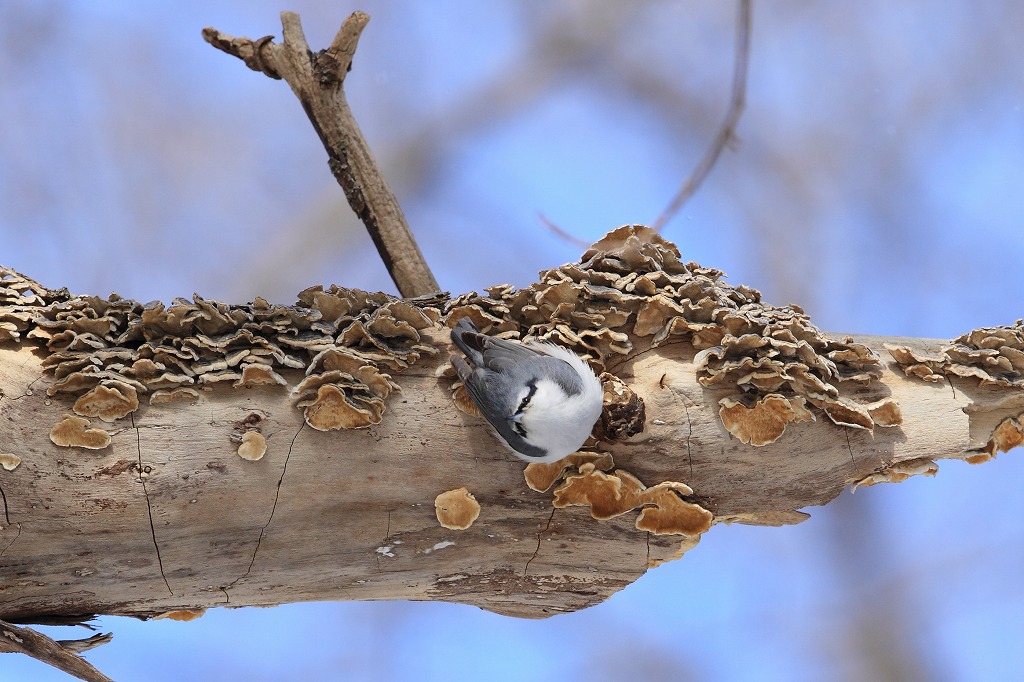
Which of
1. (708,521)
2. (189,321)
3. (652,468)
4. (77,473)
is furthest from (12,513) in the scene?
(708,521)

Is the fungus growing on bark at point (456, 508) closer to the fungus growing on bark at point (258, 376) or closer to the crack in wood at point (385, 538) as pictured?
the crack in wood at point (385, 538)

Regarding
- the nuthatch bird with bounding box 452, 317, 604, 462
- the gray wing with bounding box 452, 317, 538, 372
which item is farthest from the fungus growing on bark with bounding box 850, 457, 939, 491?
the gray wing with bounding box 452, 317, 538, 372

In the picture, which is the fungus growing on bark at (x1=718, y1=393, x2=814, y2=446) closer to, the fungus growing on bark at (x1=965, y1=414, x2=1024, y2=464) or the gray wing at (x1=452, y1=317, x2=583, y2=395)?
the gray wing at (x1=452, y1=317, x2=583, y2=395)

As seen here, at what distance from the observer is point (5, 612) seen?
169 centimetres

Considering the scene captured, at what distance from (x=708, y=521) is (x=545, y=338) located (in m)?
0.52

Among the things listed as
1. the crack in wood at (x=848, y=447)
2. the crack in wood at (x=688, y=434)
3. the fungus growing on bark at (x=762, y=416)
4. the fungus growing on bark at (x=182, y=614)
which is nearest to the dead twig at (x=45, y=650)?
the fungus growing on bark at (x=182, y=614)

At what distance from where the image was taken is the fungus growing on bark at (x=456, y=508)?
1767 millimetres

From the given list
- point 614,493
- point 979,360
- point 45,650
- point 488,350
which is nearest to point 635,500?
point 614,493

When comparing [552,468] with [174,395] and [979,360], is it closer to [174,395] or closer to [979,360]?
[174,395]

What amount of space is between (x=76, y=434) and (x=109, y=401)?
86 mm

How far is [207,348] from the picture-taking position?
5.70ft

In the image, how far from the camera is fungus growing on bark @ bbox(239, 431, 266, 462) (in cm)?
169

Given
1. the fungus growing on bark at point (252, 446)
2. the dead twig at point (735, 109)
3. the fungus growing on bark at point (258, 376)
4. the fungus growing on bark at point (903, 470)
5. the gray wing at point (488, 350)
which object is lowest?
→ the fungus growing on bark at point (903, 470)

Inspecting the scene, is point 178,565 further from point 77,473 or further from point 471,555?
point 471,555
